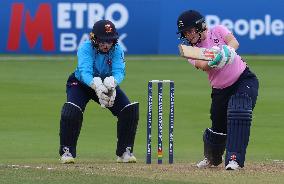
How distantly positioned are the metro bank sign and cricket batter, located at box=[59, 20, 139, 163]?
18.9m

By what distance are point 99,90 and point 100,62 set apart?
0.51 metres

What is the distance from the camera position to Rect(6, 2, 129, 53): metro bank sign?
3178 centimetres

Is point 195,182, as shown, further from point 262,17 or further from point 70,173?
point 262,17

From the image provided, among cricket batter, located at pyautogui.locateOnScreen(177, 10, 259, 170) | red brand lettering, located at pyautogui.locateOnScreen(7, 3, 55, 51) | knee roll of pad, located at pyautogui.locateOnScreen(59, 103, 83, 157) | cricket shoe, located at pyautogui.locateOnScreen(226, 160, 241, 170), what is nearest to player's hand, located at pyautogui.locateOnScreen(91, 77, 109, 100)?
knee roll of pad, located at pyautogui.locateOnScreen(59, 103, 83, 157)

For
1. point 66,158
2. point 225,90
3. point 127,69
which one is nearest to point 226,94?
point 225,90

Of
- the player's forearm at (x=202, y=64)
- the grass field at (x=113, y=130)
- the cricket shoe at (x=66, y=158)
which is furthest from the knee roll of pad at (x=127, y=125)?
the player's forearm at (x=202, y=64)

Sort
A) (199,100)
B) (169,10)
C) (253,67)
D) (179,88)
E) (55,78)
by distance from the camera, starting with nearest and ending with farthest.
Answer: (199,100)
(179,88)
(55,78)
(253,67)
(169,10)

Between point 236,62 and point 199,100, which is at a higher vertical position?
point 236,62

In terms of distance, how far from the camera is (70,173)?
11.2 metres

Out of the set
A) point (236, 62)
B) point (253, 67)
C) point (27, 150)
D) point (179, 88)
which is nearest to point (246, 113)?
point (236, 62)

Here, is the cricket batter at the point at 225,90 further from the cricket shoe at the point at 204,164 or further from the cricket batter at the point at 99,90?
the cricket batter at the point at 99,90

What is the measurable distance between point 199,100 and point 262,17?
41.3 feet

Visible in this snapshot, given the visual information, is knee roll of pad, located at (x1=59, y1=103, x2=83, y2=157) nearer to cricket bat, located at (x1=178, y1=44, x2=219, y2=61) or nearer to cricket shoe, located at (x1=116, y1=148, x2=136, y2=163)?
cricket shoe, located at (x1=116, y1=148, x2=136, y2=163)

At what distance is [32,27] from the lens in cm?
3181
